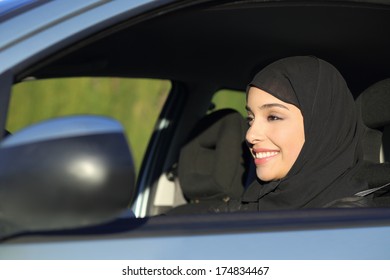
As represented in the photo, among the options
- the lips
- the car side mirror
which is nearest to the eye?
the lips

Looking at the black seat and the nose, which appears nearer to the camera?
the nose

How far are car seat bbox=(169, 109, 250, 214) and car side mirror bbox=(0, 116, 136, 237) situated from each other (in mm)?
1936

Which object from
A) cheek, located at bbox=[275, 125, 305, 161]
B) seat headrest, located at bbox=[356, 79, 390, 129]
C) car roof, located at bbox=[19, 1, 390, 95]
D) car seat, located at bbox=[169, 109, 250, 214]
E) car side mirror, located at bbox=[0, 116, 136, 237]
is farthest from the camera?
car seat, located at bbox=[169, 109, 250, 214]

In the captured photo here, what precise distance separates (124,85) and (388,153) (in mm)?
13684

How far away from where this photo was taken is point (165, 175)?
420cm

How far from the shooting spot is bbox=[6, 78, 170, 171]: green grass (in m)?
16.1

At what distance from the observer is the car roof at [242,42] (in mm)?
2572

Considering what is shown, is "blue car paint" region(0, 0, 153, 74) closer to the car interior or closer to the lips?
the car interior

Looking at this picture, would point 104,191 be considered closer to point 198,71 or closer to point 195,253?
point 195,253

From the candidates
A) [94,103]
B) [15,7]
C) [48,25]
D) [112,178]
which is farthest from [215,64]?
[94,103]

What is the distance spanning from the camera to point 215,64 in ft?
12.2

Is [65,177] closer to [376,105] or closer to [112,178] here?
[112,178]

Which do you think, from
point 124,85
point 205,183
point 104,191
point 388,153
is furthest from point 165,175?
point 124,85

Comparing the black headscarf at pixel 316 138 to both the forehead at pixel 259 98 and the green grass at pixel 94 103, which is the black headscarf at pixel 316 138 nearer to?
the forehead at pixel 259 98
